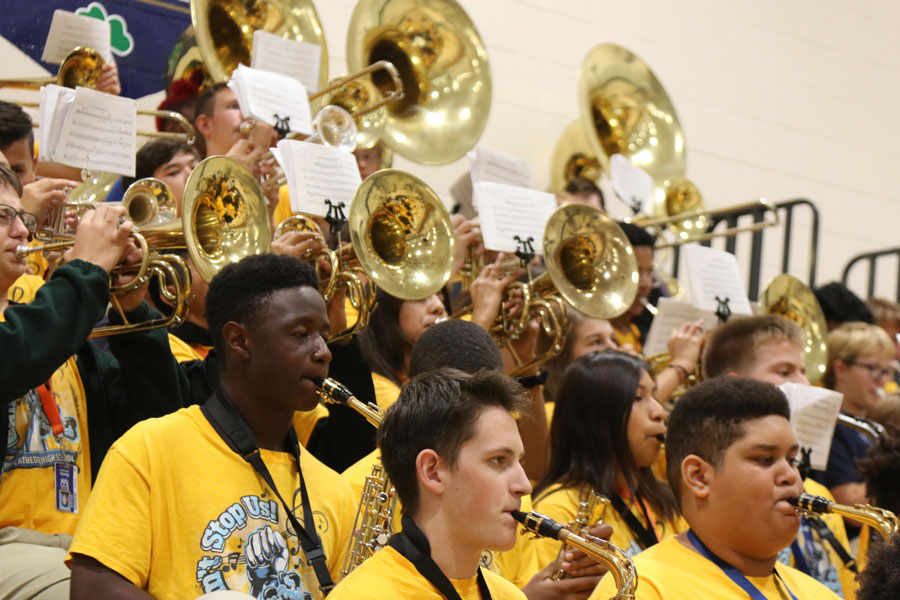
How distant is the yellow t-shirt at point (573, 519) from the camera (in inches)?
121

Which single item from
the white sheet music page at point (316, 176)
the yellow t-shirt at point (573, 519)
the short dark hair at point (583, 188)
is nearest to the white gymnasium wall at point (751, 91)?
the short dark hair at point (583, 188)

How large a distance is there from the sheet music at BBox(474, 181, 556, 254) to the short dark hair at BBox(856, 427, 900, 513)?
1.29 meters

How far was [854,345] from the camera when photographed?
16.8 ft

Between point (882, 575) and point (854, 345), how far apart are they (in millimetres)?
3407

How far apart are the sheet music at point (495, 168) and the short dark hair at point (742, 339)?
3.24 ft

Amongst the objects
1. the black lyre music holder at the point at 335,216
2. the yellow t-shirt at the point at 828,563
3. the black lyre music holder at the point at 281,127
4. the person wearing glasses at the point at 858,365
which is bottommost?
the yellow t-shirt at the point at 828,563

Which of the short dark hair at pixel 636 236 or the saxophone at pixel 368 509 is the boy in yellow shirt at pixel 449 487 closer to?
the saxophone at pixel 368 509

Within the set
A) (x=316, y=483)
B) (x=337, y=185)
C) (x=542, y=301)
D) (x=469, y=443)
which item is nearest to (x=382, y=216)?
(x=337, y=185)

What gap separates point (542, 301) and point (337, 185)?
872 mm

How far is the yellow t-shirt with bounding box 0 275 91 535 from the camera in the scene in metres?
2.68

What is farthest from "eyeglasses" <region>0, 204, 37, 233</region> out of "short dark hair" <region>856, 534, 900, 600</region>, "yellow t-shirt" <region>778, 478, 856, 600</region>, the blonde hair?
the blonde hair

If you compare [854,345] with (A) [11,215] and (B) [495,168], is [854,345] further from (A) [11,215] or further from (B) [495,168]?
(A) [11,215]

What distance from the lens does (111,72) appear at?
4066mm

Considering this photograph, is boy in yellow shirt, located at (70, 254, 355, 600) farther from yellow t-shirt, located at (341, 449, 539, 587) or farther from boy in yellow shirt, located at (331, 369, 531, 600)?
boy in yellow shirt, located at (331, 369, 531, 600)
